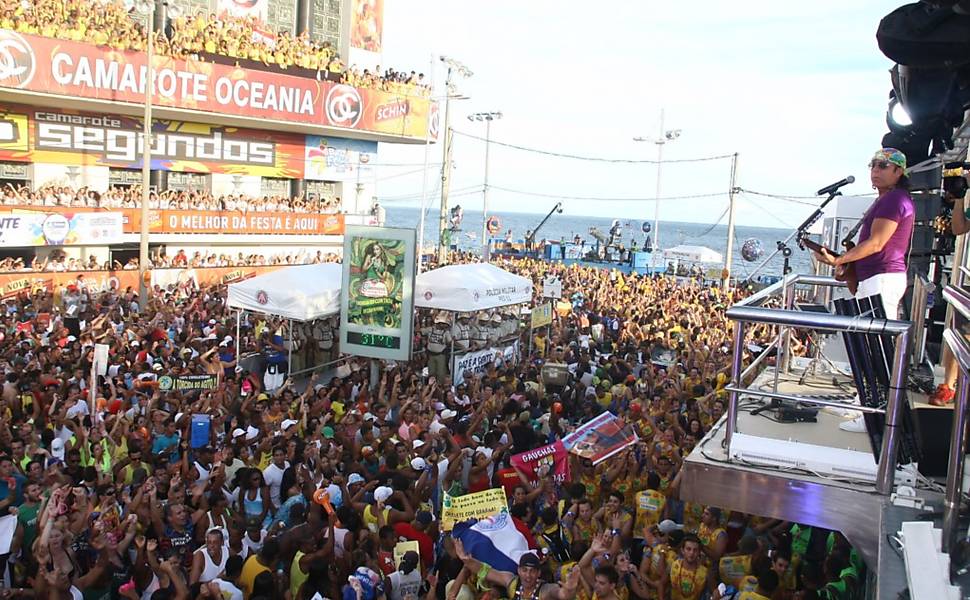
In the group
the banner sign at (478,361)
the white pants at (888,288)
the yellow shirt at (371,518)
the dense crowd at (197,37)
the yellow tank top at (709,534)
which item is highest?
the dense crowd at (197,37)

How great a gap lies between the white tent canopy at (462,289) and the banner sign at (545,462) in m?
6.44

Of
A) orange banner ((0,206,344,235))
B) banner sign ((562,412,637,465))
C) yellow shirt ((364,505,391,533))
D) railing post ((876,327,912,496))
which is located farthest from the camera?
orange banner ((0,206,344,235))

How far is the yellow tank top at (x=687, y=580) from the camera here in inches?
228

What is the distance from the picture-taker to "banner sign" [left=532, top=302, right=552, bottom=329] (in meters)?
17.5

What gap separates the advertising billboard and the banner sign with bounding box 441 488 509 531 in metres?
A: 6.78

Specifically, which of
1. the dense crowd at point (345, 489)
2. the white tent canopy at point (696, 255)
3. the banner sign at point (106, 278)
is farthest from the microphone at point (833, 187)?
the white tent canopy at point (696, 255)

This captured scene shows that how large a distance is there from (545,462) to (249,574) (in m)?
2.93

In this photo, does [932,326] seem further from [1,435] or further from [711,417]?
[1,435]

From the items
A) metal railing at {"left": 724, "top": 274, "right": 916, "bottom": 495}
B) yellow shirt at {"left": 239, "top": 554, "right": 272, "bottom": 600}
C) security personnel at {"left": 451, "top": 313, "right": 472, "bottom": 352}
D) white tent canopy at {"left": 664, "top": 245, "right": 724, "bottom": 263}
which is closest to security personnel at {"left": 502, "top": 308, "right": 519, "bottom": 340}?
security personnel at {"left": 451, "top": 313, "right": 472, "bottom": 352}

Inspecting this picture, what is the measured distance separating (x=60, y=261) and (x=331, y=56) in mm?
15275

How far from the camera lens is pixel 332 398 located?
36.5 ft

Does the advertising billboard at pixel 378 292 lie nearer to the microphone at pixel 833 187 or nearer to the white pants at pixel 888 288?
the microphone at pixel 833 187

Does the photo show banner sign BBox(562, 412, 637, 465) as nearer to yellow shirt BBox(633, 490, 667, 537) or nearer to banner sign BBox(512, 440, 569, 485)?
banner sign BBox(512, 440, 569, 485)

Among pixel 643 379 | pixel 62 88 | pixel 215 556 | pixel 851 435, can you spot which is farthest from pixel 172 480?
pixel 62 88
